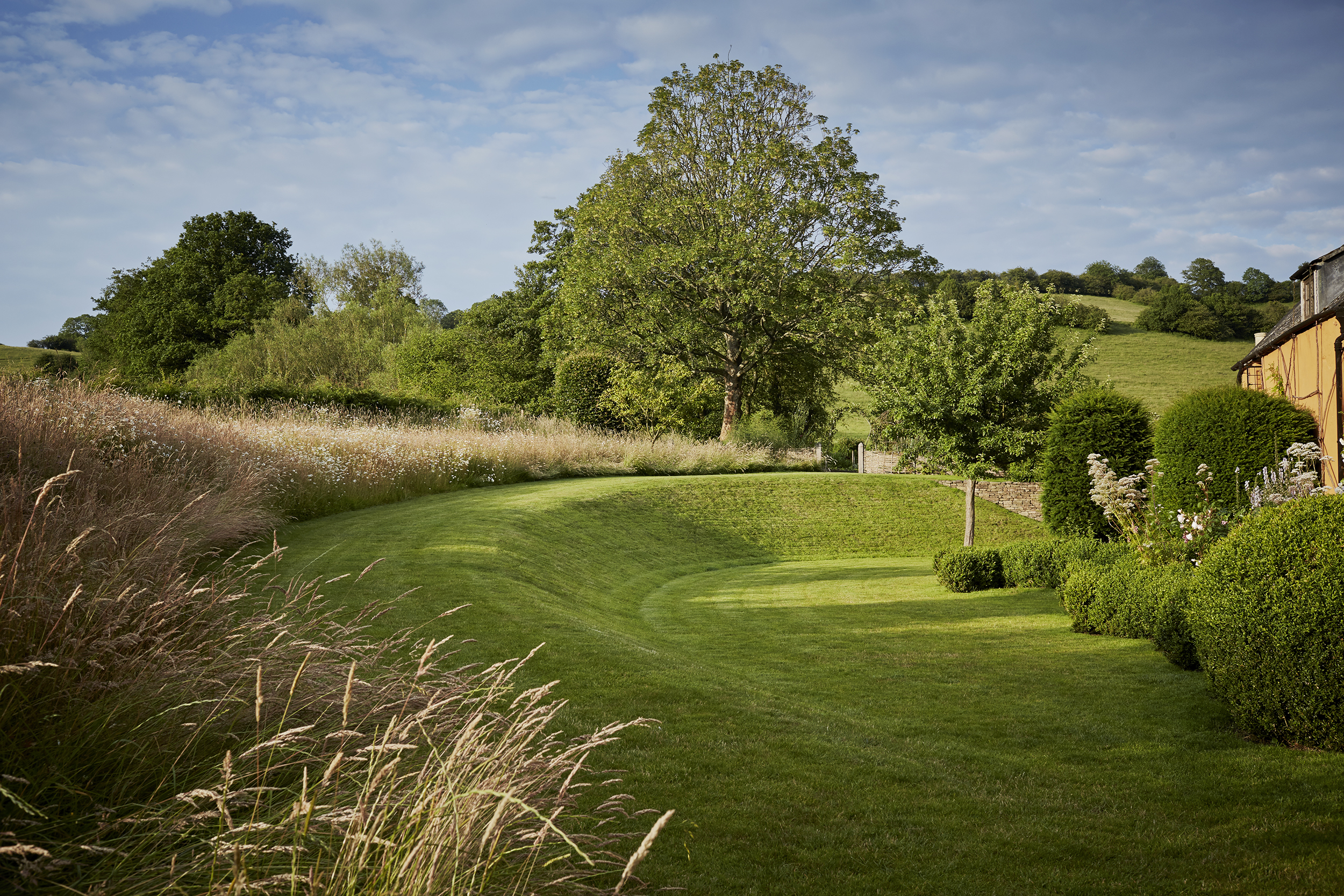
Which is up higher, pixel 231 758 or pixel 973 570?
pixel 231 758

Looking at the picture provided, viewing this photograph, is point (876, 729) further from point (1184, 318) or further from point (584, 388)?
point (1184, 318)

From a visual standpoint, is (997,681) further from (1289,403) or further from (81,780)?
(1289,403)

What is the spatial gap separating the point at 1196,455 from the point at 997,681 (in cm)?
631

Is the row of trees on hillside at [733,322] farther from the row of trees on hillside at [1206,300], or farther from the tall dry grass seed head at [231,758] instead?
the row of trees on hillside at [1206,300]

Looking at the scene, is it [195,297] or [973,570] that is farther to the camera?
[195,297]

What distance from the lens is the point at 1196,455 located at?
10789mm

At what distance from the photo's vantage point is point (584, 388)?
94.8 feet

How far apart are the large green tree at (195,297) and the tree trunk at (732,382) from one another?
2552 centimetres

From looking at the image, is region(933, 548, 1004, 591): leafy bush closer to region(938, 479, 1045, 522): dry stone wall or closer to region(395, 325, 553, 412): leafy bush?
region(938, 479, 1045, 522): dry stone wall

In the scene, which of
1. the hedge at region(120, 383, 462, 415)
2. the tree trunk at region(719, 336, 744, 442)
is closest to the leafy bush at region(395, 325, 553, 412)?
the tree trunk at region(719, 336, 744, 442)

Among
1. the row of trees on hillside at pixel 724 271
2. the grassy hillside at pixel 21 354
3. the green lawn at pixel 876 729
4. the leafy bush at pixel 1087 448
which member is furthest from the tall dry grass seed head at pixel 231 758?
the grassy hillside at pixel 21 354

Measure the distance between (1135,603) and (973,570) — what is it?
3.87 metres

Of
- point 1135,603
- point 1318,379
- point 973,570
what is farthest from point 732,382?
point 1135,603

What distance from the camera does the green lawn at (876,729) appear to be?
3.41 metres
